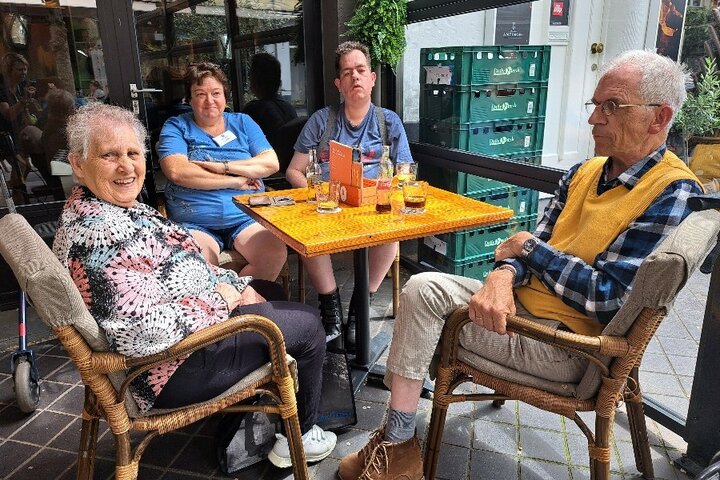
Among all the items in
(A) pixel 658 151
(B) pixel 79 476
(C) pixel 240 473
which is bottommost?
(C) pixel 240 473

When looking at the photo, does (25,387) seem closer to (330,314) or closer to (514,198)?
(330,314)

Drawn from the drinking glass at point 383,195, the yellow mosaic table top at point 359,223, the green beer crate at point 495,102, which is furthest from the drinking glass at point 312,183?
the green beer crate at point 495,102

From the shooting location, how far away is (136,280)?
148cm

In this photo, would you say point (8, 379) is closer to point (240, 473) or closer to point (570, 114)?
point (240, 473)

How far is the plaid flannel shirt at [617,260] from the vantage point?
148 centimetres

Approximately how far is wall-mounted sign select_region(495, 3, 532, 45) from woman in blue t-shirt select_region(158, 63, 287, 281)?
2.15 m

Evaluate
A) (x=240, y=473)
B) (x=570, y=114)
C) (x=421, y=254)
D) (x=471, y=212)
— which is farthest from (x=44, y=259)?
(x=570, y=114)

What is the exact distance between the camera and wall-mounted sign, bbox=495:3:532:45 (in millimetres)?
4047

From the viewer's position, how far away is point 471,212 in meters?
2.18

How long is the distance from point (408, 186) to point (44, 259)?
1.38 metres

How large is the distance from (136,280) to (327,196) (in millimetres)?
987

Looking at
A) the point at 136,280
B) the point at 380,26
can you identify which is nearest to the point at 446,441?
the point at 136,280

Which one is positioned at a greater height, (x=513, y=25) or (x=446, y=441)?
(x=513, y=25)

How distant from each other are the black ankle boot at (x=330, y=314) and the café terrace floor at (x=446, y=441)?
35cm
